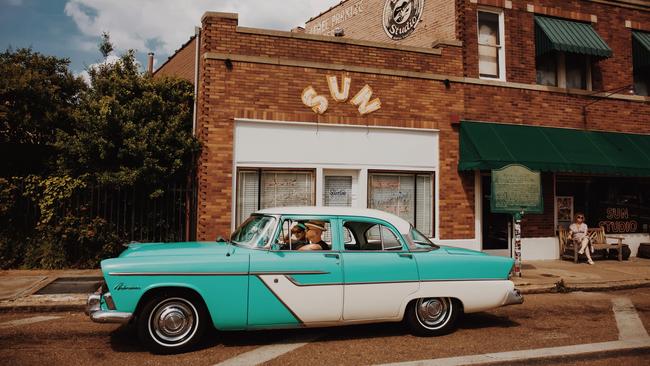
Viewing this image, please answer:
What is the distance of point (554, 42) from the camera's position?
1259 cm

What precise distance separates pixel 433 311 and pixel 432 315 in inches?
2.1

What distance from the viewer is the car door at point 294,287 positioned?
536cm

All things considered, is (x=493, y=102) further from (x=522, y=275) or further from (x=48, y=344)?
(x=48, y=344)

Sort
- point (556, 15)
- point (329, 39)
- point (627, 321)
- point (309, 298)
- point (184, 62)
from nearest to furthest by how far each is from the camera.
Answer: point (309, 298) < point (627, 321) < point (329, 39) < point (556, 15) < point (184, 62)

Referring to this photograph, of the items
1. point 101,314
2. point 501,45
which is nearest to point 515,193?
point 501,45

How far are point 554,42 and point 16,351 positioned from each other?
13.2 m

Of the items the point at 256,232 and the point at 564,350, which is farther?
the point at 256,232

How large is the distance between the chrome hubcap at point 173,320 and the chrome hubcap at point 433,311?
9.00 ft

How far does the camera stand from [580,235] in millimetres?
12531

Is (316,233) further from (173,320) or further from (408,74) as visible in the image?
(408,74)

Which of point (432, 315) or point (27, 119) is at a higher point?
point (27, 119)

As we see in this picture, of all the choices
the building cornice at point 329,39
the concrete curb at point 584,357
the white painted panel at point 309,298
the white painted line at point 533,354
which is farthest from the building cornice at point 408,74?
the concrete curb at point 584,357

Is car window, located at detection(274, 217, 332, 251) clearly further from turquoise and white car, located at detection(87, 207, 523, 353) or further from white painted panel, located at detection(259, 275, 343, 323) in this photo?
white painted panel, located at detection(259, 275, 343, 323)

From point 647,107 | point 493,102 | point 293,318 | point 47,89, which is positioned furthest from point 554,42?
point 47,89
